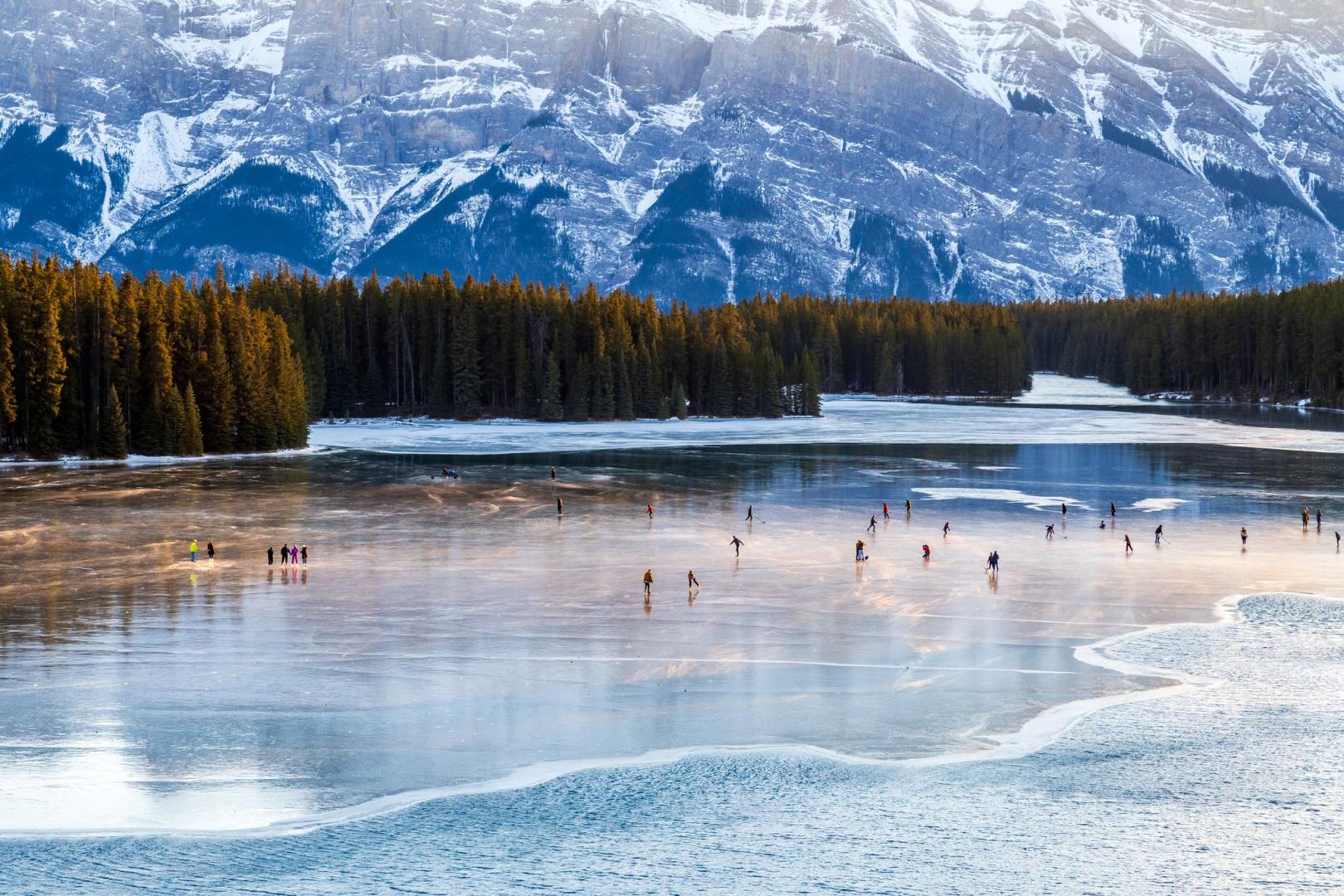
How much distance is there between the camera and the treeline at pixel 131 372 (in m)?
104

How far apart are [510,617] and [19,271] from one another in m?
85.5

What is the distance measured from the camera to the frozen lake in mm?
23781

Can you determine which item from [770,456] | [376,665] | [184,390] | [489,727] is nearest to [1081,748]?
[489,727]

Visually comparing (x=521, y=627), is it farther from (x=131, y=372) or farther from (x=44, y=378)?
(x=131, y=372)

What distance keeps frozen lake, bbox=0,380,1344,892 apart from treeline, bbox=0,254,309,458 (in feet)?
133

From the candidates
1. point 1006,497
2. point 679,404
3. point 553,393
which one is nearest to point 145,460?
point 553,393

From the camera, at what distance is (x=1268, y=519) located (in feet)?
211

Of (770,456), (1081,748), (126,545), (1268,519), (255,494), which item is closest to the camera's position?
(1081,748)

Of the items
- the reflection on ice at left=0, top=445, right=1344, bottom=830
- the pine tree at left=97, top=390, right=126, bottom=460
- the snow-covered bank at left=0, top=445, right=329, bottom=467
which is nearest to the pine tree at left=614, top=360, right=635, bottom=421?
the snow-covered bank at left=0, top=445, right=329, bottom=467

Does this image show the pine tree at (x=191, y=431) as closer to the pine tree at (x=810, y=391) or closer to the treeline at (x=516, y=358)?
the treeline at (x=516, y=358)

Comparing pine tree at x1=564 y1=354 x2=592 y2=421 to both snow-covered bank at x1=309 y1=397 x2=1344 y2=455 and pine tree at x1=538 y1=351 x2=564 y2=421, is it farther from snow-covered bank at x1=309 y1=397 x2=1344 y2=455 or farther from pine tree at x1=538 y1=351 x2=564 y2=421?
snow-covered bank at x1=309 y1=397 x2=1344 y2=455

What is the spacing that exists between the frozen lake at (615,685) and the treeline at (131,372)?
133 ft

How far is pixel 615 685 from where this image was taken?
33125 mm

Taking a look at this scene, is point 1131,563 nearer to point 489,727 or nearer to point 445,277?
point 489,727
